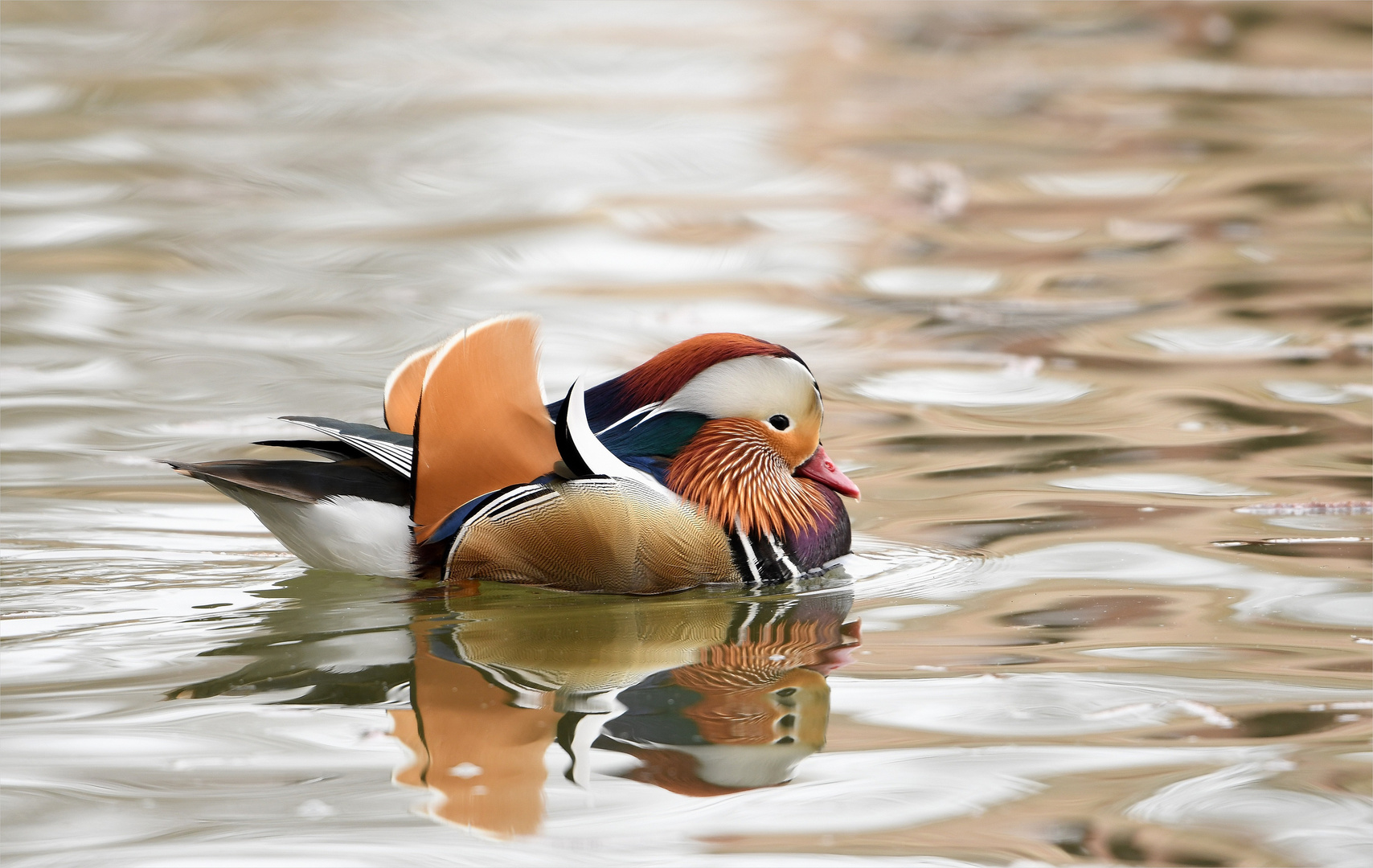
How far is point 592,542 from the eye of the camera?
14.0 feet

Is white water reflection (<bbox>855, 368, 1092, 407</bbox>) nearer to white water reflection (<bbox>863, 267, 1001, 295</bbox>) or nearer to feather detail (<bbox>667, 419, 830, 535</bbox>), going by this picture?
white water reflection (<bbox>863, 267, 1001, 295</bbox>)

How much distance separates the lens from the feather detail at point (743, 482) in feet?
15.0

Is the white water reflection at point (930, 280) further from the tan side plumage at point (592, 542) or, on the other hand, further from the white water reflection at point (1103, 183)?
the tan side plumage at point (592, 542)

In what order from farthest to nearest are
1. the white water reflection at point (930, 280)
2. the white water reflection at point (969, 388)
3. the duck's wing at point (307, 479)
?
1. the white water reflection at point (930, 280)
2. the white water reflection at point (969, 388)
3. the duck's wing at point (307, 479)

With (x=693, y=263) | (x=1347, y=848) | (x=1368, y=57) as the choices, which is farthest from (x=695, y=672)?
(x=1368, y=57)

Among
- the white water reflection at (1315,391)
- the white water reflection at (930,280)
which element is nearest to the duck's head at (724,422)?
the white water reflection at (1315,391)

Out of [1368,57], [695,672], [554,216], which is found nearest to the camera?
[695,672]

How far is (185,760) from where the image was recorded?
3.39 meters

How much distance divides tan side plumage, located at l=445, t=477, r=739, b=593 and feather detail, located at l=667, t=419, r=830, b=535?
0.13 m

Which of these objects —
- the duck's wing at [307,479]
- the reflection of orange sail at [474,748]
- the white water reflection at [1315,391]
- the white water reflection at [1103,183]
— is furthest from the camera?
the white water reflection at [1103,183]

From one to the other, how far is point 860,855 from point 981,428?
3330 mm

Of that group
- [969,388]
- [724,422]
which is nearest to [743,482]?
[724,422]

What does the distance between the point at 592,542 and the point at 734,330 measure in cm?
343

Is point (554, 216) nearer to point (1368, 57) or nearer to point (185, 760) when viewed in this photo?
point (185, 760)
